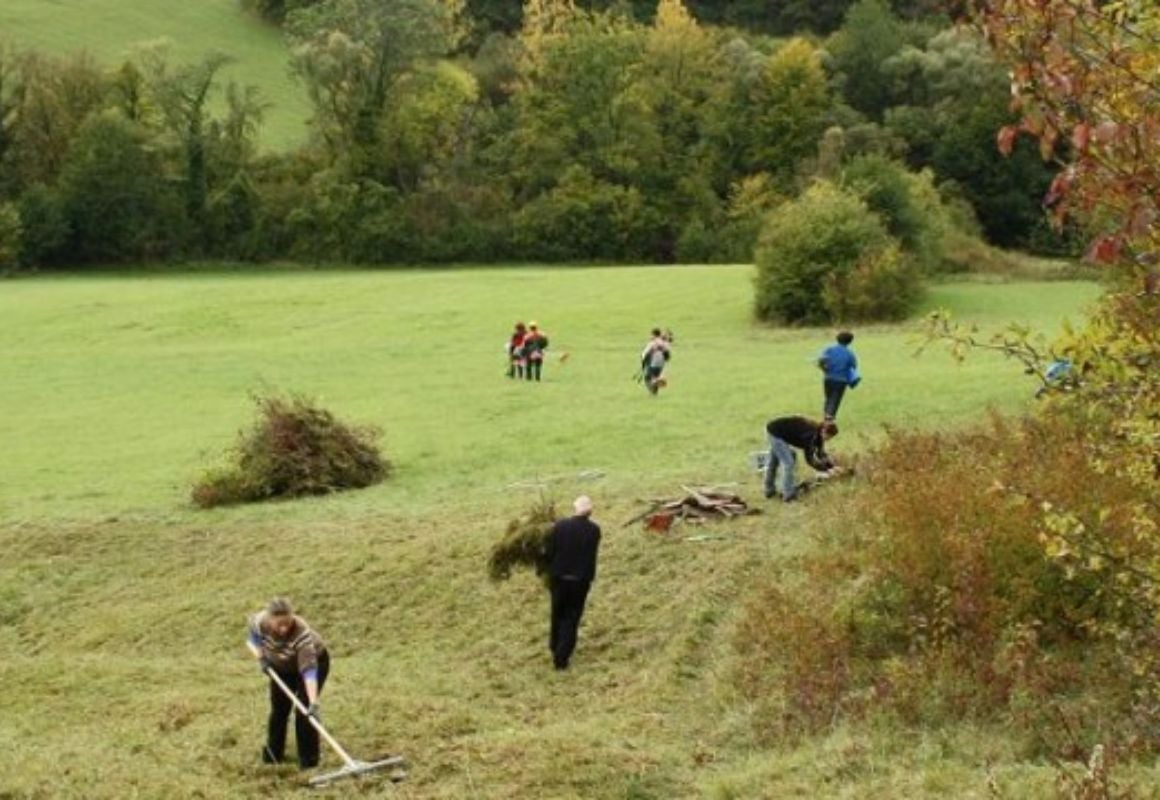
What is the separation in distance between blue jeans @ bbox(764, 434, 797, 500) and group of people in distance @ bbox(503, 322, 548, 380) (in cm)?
1937

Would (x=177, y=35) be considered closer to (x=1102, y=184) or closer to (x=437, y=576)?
(x=437, y=576)

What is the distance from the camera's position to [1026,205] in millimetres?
91000

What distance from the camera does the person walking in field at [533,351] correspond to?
4116 centimetres

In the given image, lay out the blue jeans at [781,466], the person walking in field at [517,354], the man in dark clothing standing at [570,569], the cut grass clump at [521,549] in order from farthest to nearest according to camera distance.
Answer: the person walking in field at [517,354] → the blue jeans at [781,466] → the cut grass clump at [521,549] → the man in dark clothing standing at [570,569]

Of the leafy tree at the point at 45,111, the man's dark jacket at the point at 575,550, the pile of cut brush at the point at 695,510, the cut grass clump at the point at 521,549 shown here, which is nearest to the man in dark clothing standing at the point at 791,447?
the pile of cut brush at the point at 695,510

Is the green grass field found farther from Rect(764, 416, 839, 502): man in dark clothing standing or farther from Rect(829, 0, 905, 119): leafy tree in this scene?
Rect(829, 0, 905, 119): leafy tree

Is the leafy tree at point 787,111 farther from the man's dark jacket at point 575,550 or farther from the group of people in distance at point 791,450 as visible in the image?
the man's dark jacket at point 575,550

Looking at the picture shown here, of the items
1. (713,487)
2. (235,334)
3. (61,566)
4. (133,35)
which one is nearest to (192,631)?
(61,566)

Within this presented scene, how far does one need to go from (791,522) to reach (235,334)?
1653 inches

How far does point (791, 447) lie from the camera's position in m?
21.9

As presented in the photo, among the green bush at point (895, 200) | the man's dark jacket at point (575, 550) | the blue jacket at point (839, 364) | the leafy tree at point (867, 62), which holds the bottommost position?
the man's dark jacket at point (575, 550)

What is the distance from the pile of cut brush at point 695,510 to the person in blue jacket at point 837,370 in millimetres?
5159

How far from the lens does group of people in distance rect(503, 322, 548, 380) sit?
41.2 meters

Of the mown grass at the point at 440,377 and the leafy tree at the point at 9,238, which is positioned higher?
the leafy tree at the point at 9,238
